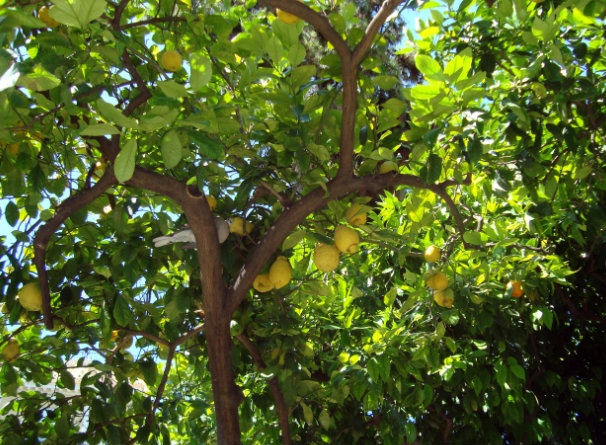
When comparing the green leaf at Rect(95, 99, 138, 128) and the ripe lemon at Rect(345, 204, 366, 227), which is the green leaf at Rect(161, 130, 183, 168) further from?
the ripe lemon at Rect(345, 204, 366, 227)

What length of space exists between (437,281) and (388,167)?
0.55 meters

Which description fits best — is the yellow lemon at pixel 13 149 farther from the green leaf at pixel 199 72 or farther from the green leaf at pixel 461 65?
the green leaf at pixel 461 65

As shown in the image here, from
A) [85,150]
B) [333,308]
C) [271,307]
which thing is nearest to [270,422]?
[333,308]

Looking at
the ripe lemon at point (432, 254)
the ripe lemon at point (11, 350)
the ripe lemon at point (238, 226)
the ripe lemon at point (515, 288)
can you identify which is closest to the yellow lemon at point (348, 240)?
the ripe lemon at point (238, 226)

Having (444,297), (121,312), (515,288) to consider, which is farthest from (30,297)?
(515,288)

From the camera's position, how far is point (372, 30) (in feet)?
5.33

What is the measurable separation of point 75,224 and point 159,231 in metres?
0.33

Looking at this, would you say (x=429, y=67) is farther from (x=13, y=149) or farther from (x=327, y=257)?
(x=13, y=149)

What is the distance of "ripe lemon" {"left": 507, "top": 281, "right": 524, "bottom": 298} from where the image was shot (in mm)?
2414

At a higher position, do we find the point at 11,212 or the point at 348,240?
the point at 11,212

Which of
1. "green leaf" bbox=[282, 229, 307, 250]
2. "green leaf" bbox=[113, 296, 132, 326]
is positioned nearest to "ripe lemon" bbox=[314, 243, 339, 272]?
"green leaf" bbox=[282, 229, 307, 250]

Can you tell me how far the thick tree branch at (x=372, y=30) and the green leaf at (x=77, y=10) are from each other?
0.73 metres

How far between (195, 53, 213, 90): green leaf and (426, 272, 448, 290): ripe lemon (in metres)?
1.34

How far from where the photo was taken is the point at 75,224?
214 cm
